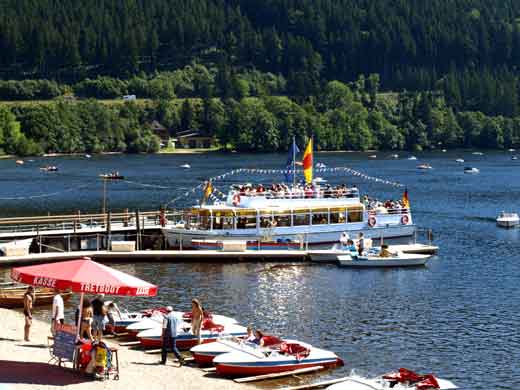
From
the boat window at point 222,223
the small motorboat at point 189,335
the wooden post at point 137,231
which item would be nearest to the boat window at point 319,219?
the boat window at point 222,223

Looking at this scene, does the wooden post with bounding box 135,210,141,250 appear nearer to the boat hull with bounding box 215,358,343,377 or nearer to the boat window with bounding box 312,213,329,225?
the boat window with bounding box 312,213,329,225

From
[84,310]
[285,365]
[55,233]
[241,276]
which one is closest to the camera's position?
[84,310]

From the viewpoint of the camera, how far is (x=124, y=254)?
75.5m

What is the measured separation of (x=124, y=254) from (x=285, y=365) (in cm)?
3336

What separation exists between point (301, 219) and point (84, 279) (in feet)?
149

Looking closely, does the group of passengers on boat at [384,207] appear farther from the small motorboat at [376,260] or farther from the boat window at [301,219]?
the small motorboat at [376,260]

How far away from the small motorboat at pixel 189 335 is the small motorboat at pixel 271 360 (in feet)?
10.4

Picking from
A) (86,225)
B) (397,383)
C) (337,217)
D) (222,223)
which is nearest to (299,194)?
(337,217)

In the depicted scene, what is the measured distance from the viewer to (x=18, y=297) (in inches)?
2251

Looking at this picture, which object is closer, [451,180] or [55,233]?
[55,233]

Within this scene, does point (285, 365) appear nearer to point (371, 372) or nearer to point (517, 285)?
point (371, 372)

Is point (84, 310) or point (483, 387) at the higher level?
point (84, 310)

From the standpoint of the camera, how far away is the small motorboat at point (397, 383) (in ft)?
133

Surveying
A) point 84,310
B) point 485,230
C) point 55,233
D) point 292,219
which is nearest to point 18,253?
point 55,233
